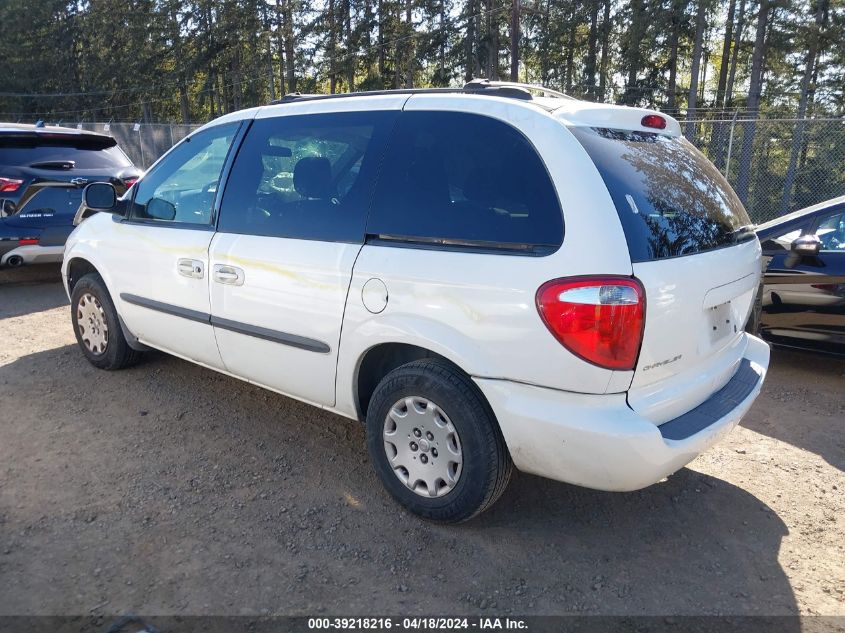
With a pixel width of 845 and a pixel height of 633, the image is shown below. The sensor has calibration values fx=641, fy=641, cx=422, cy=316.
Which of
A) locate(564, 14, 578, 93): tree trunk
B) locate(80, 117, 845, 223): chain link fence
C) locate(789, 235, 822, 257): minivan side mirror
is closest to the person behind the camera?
locate(789, 235, 822, 257): minivan side mirror

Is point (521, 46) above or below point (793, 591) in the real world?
above

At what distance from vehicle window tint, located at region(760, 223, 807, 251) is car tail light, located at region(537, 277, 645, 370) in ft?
11.3

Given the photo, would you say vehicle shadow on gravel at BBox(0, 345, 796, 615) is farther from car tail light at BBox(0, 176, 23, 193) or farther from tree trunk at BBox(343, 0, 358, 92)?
tree trunk at BBox(343, 0, 358, 92)

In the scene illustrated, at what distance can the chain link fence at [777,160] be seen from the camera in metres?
12.7

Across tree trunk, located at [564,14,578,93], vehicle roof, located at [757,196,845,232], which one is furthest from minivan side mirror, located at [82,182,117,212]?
tree trunk, located at [564,14,578,93]

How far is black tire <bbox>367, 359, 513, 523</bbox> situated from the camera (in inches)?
104

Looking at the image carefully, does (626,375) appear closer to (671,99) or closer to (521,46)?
(671,99)

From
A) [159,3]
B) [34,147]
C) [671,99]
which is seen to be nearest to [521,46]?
[671,99]

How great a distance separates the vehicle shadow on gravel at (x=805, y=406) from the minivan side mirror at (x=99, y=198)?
4.44 metres

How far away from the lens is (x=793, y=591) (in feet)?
8.36

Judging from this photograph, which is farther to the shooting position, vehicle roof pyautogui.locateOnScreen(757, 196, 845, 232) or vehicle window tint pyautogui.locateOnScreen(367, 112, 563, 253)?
vehicle roof pyautogui.locateOnScreen(757, 196, 845, 232)

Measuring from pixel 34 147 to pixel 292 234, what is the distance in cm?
552

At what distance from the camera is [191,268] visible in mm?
3723

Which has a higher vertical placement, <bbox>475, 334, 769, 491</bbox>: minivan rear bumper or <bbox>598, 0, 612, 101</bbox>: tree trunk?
<bbox>598, 0, 612, 101</bbox>: tree trunk
